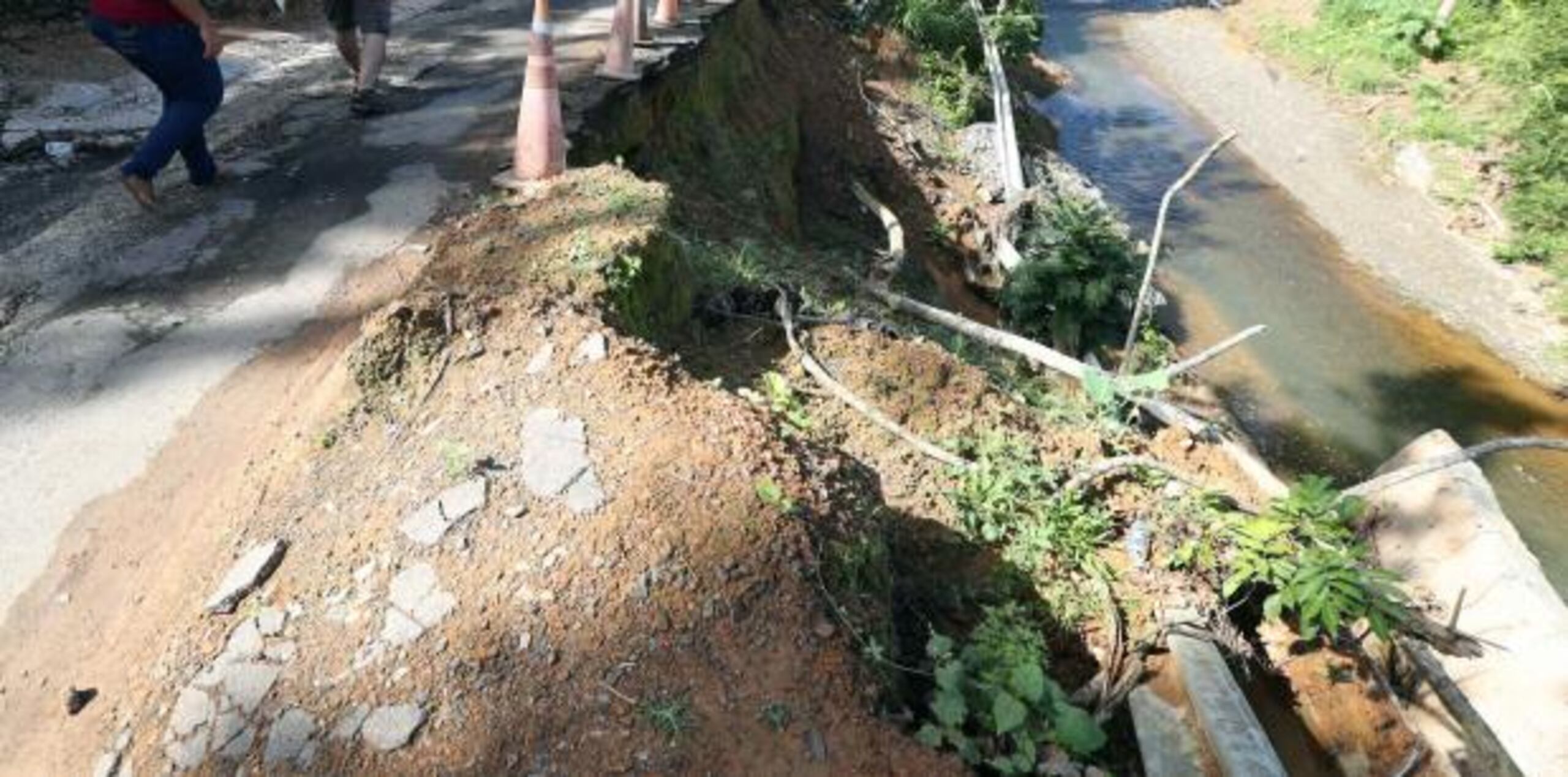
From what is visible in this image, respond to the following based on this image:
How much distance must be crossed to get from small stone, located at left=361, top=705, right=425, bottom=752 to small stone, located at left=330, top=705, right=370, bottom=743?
2 centimetres

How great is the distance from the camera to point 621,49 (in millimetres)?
7262

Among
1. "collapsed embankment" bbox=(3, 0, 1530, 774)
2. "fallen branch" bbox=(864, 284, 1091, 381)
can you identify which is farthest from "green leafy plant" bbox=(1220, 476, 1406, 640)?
"fallen branch" bbox=(864, 284, 1091, 381)

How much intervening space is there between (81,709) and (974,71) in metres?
13.2

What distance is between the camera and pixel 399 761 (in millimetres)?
2793

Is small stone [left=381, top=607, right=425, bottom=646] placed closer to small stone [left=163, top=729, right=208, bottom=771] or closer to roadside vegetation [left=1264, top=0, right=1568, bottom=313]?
small stone [left=163, top=729, right=208, bottom=771]

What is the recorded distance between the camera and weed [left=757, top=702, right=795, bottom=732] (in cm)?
295

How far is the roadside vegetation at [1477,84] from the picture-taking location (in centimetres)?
1233

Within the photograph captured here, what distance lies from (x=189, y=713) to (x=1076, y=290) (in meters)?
7.26

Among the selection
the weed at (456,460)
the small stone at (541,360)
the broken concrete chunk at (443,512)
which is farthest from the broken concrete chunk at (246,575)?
the small stone at (541,360)

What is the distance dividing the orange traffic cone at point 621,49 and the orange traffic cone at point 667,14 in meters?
1.47

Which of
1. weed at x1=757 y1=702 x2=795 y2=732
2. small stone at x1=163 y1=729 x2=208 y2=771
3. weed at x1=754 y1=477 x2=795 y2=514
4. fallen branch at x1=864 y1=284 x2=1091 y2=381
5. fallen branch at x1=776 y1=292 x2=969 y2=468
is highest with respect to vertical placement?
weed at x1=754 y1=477 x2=795 y2=514

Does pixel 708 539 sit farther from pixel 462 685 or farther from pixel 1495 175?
pixel 1495 175

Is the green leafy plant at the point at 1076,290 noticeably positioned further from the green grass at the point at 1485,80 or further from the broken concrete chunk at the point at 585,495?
the green grass at the point at 1485,80

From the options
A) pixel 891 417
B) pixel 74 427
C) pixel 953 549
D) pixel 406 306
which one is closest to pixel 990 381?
pixel 891 417
